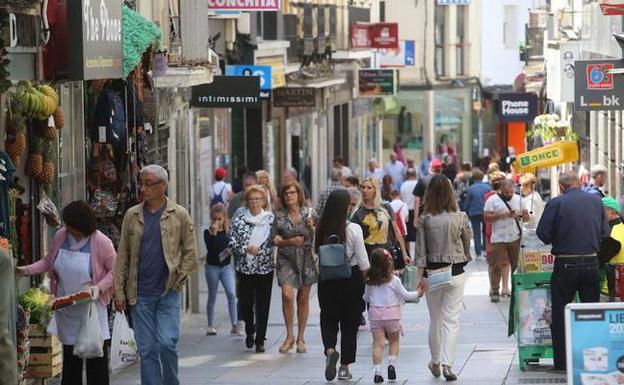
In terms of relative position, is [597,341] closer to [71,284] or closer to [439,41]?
[71,284]

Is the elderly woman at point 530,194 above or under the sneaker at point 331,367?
above

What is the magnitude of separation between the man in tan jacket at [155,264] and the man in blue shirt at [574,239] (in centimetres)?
349

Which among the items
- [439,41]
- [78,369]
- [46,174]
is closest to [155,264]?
[78,369]

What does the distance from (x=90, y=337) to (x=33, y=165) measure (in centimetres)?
203

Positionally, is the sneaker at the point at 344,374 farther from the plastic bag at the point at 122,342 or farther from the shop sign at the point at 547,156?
the shop sign at the point at 547,156

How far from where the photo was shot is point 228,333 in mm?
20266

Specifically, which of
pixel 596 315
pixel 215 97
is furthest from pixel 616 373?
pixel 215 97

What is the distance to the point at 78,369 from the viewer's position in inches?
516

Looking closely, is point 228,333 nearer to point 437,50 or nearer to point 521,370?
point 521,370

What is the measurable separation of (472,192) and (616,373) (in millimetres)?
16958

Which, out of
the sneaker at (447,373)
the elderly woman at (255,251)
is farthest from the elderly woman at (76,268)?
the elderly woman at (255,251)

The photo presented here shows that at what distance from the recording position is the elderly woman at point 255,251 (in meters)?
17.6

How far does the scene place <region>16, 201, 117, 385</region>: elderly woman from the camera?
42.1 ft

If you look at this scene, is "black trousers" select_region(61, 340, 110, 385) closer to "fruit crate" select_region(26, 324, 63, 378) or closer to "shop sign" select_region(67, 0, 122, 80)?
"fruit crate" select_region(26, 324, 63, 378)
